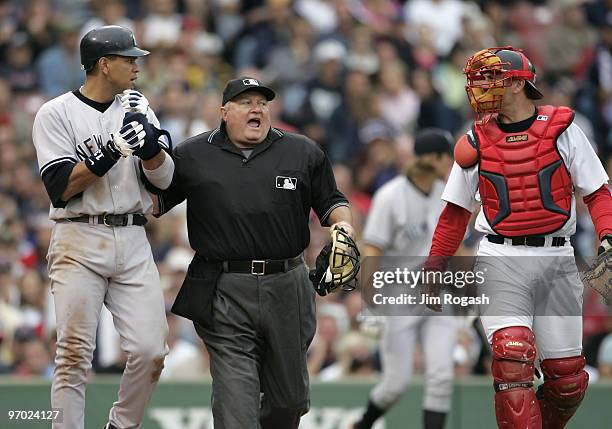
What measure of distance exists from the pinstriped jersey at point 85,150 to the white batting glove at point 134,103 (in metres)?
0.16

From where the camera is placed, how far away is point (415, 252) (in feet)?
33.2

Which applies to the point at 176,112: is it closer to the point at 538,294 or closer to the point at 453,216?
the point at 453,216

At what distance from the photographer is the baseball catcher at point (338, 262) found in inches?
285

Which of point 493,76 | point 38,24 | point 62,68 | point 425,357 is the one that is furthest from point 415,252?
point 38,24

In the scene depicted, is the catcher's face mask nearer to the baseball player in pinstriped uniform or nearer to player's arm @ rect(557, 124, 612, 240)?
player's arm @ rect(557, 124, 612, 240)

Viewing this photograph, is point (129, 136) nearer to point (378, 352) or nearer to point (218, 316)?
point (218, 316)

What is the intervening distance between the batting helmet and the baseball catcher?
1.52 metres

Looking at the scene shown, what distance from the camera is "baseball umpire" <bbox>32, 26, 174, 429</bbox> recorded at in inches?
284

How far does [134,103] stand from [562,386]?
9.59 ft

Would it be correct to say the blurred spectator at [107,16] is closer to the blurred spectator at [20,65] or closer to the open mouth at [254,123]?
the blurred spectator at [20,65]

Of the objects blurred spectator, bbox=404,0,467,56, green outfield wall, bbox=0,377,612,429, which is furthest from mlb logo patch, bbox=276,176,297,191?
blurred spectator, bbox=404,0,467,56

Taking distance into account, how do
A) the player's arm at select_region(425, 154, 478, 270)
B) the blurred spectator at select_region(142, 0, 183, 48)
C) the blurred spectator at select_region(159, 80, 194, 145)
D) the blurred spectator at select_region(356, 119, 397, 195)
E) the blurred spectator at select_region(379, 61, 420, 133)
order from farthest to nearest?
the blurred spectator at select_region(379, 61, 420, 133) → the blurred spectator at select_region(142, 0, 183, 48) → the blurred spectator at select_region(356, 119, 397, 195) → the blurred spectator at select_region(159, 80, 194, 145) → the player's arm at select_region(425, 154, 478, 270)

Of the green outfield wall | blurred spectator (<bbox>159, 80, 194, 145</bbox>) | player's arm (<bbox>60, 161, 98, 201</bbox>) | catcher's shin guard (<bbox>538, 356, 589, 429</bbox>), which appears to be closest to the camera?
player's arm (<bbox>60, 161, 98, 201</bbox>)

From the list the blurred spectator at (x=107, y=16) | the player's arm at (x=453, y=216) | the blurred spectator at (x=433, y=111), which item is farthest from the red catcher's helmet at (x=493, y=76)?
the blurred spectator at (x=107, y=16)
